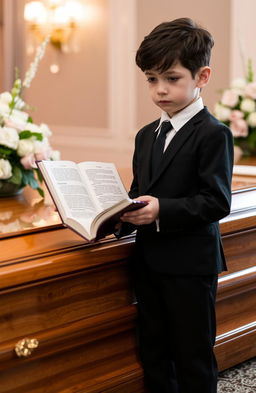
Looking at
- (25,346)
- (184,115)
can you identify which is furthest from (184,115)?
(25,346)

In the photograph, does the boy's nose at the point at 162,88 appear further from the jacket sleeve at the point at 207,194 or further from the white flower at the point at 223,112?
the white flower at the point at 223,112

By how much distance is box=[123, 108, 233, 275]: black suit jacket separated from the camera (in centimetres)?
207

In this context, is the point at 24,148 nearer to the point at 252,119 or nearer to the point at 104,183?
the point at 104,183

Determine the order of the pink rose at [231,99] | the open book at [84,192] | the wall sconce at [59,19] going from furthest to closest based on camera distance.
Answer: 1. the wall sconce at [59,19]
2. the pink rose at [231,99]
3. the open book at [84,192]

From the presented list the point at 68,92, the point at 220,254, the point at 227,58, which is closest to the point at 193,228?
the point at 220,254

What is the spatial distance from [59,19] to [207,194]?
595 cm

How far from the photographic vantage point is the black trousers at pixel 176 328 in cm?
220

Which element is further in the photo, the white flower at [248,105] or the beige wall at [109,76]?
the beige wall at [109,76]

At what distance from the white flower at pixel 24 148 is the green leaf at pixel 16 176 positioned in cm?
7

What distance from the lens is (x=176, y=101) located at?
2.13 metres

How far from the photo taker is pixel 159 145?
87.3 inches

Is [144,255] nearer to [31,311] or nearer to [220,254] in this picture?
[220,254]

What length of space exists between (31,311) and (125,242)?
1.43ft

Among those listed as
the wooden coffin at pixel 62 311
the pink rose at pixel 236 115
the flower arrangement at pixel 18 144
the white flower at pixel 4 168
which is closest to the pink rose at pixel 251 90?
the pink rose at pixel 236 115
